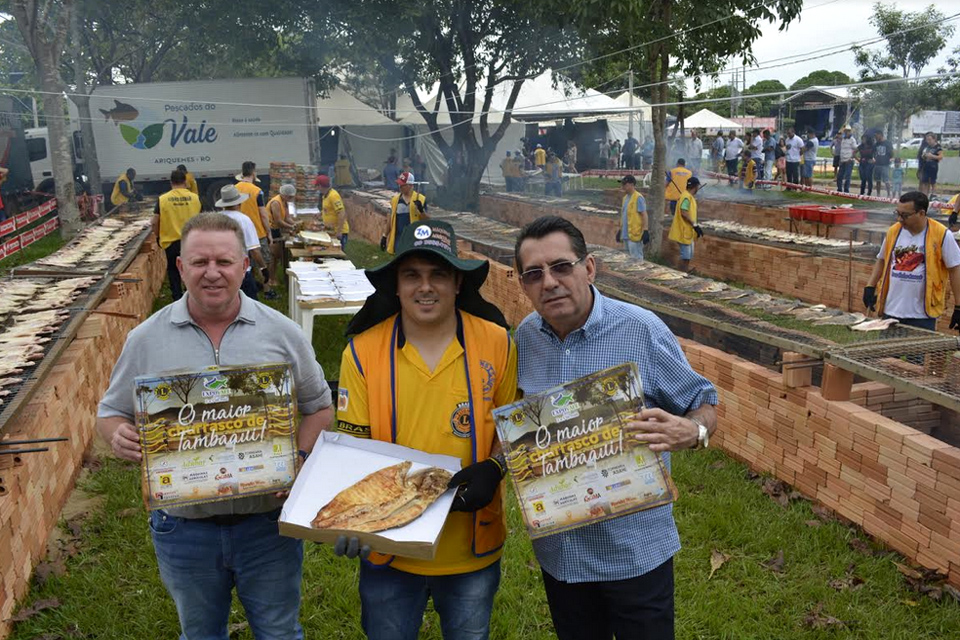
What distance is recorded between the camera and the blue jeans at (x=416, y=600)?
275cm

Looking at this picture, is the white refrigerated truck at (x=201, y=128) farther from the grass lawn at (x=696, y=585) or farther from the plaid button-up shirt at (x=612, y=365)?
the plaid button-up shirt at (x=612, y=365)

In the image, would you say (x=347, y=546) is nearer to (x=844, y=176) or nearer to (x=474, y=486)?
(x=474, y=486)

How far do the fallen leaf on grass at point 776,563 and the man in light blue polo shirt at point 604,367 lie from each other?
8.06 ft

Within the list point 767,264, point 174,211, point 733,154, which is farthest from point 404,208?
point 733,154

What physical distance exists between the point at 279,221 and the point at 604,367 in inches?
490

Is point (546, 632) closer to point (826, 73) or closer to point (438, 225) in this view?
point (438, 225)

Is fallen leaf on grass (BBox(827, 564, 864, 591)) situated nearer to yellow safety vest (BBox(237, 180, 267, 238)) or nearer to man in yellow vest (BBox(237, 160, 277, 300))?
man in yellow vest (BBox(237, 160, 277, 300))

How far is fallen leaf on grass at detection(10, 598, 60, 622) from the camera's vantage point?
4230 millimetres

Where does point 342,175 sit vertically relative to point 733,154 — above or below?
below

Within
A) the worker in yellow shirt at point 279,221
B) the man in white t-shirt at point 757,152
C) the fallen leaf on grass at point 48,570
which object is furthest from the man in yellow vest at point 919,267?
the man in white t-shirt at point 757,152

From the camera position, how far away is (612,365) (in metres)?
2.67

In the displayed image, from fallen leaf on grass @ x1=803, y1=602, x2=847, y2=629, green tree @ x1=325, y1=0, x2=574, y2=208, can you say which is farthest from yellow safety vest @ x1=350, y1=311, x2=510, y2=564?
green tree @ x1=325, y1=0, x2=574, y2=208

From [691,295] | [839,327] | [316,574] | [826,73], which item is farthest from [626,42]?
[826,73]

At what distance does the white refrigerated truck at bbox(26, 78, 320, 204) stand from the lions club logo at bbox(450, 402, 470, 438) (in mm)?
23725
